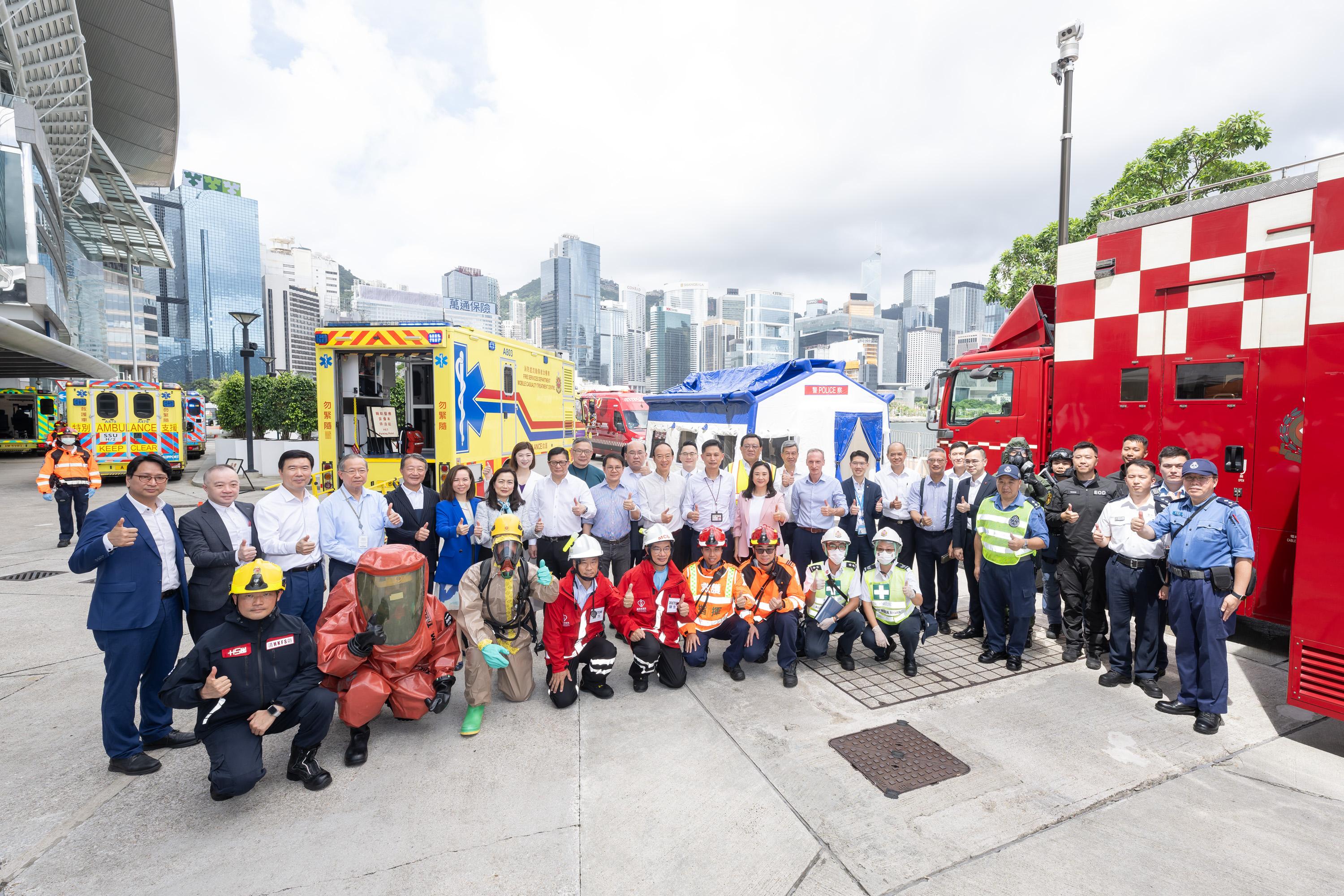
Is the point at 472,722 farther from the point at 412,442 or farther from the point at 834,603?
the point at 412,442

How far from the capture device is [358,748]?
3.58 meters

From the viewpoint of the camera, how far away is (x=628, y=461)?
5.85m

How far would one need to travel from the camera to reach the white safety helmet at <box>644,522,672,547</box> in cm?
465

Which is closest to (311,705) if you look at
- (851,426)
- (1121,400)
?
(1121,400)

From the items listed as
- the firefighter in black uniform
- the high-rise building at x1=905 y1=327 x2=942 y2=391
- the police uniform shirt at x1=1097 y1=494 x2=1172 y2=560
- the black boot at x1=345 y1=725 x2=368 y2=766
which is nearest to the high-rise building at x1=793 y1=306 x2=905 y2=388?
the high-rise building at x1=905 y1=327 x2=942 y2=391

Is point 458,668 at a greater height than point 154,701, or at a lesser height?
lesser

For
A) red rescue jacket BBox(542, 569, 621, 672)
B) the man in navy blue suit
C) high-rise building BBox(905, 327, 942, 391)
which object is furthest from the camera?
high-rise building BBox(905, 327, 942, 391)

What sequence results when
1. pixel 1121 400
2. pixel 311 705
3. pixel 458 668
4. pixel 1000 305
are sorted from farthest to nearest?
→ pixel 1000 305 < pixel 1121 400 < pixel 458 668 < pixel 311 705

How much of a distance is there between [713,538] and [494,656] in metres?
1.81

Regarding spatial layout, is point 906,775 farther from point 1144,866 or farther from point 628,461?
point 628,461

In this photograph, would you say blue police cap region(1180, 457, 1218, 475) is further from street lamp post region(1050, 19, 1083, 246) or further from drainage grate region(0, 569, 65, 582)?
drainage grate region(0, 569, 65, 582)

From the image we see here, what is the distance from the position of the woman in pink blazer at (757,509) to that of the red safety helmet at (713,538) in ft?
2.36

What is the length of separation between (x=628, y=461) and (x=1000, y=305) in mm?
14686

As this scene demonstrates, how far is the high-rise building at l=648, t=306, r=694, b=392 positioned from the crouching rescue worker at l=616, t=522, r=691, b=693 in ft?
536
